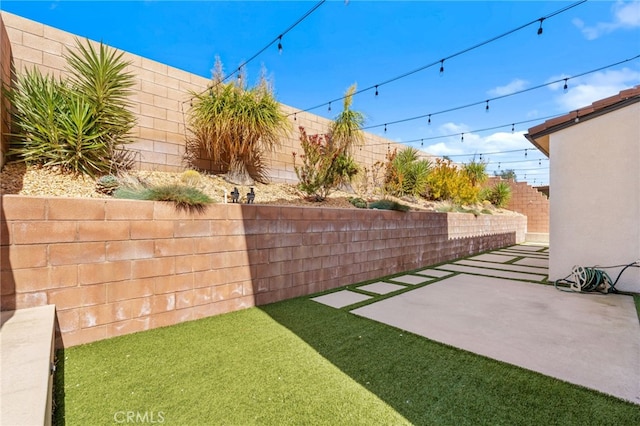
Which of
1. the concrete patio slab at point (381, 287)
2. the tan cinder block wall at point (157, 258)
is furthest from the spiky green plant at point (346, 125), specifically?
the concrete patio slab at point (381, 287)

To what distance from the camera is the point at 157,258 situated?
2836mm

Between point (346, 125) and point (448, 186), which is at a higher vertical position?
point (346, 125)

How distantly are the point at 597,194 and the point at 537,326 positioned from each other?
10.6ft

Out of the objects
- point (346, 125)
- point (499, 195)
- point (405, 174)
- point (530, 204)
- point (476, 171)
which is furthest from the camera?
point (530, 204)

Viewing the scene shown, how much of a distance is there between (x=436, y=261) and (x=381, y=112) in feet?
12.9

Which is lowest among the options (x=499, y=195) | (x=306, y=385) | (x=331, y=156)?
(x=306, y=385)

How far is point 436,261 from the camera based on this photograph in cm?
704

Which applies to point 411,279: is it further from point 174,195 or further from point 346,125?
point 174,195

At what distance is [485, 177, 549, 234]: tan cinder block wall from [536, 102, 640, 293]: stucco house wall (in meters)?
10.8

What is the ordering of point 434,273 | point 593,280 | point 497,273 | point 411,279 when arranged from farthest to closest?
point 497,273 < point 434,273 < point 411,279 < point 593,280

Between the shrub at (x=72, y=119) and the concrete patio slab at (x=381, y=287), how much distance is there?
3.99m

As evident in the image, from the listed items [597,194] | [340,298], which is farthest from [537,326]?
[597,194]

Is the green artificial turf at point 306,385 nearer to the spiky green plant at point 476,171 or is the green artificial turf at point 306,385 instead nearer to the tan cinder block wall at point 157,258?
the tan cinder block wall at point 157,258

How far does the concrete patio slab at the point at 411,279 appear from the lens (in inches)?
200
